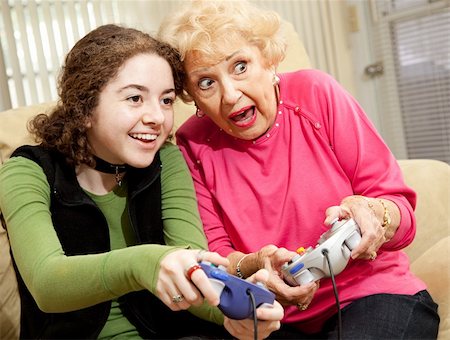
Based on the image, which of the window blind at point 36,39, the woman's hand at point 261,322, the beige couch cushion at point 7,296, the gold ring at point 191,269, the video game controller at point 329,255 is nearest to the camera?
the gold ring at point 191,269

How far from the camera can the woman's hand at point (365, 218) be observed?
3.66 feet

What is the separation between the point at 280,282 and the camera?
1139mm

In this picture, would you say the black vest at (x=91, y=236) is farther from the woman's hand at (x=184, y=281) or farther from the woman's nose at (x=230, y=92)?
the woman's hand at (x=184, y=281)

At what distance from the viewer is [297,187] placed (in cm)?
127

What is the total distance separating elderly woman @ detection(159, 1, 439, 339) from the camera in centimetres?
123

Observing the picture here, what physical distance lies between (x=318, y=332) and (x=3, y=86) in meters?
1.45

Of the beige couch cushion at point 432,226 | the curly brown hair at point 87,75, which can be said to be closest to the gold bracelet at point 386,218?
the beige couch cushion at point 432,226

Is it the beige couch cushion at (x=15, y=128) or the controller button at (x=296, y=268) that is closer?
the controller button at (x=296, y=268)

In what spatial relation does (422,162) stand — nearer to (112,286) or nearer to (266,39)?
(266,39)

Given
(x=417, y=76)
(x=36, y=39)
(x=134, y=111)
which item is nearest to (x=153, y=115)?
(x=134, y=111)

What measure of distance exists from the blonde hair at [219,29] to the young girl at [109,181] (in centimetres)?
5

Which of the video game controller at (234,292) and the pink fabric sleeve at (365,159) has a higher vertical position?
the pink fabric sleeve at (365,159)

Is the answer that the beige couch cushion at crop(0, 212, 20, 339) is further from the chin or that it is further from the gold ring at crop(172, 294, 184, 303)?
the gold ring at crop(172, 294, 184, 303)

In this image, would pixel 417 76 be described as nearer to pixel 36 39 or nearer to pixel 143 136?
pixel 36 39
